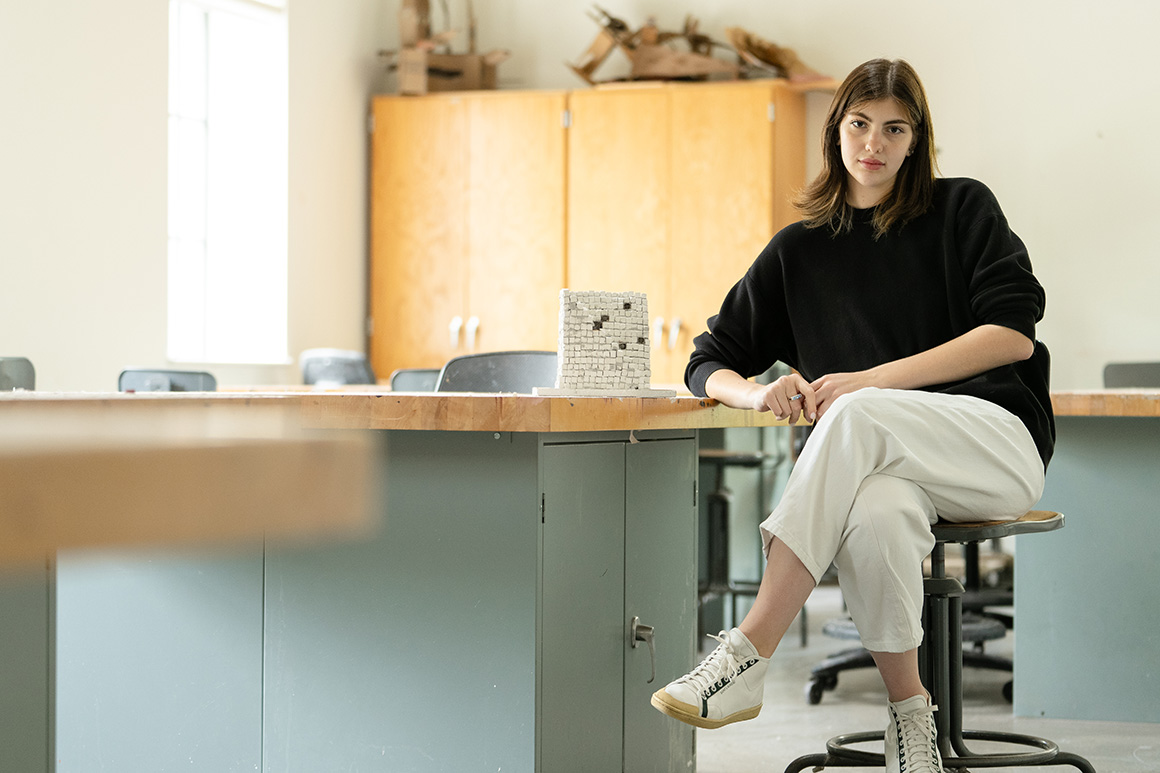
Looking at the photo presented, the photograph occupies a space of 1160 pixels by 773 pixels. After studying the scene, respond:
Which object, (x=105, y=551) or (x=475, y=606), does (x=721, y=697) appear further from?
(x=105, y=551)

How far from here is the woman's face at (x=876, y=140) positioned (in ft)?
6.37

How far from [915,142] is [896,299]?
0.27 metres

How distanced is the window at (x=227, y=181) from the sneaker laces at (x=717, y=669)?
13.5ft

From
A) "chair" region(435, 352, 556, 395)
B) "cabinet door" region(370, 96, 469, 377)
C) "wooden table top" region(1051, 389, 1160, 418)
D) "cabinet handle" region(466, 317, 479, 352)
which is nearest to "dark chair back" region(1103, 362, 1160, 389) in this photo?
"wooden table top" region(1051, 389, 1160, 418)

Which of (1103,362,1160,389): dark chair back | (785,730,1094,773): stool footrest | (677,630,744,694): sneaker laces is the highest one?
(1103,362,1160,389): dark chair back

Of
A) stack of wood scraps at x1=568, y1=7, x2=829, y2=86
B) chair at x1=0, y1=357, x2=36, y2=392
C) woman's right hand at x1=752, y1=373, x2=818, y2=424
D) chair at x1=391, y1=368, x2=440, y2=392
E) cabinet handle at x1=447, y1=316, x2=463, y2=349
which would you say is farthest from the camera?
cabinet handle at x1=447, y1=316, x2=463, y2=349

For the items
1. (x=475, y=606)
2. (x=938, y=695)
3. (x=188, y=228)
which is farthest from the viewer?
(x=188, y=228)

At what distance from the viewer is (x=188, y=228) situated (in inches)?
211

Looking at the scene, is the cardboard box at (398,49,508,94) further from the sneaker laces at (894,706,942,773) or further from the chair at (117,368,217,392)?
the sneaker laces at (894,706,942,773)

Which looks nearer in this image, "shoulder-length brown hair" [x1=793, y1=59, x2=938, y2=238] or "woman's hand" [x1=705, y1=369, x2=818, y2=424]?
"woman's hand" [x1=705, y1=369, x2=818, y2=424]

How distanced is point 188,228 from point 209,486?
532 centimetres

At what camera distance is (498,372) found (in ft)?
7.80

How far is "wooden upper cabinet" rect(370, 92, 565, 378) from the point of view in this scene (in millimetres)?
5973

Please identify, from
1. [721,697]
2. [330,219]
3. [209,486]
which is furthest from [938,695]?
[330,219]
